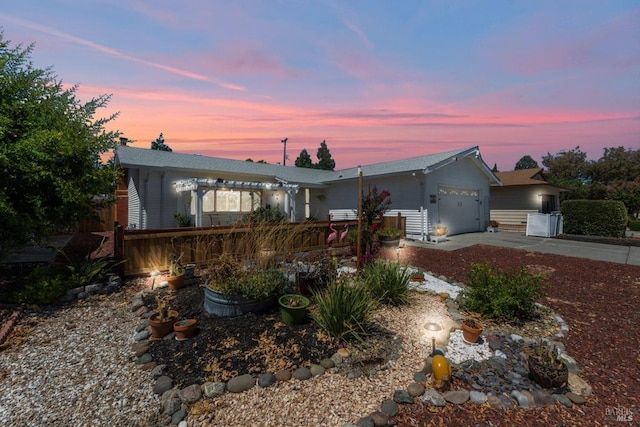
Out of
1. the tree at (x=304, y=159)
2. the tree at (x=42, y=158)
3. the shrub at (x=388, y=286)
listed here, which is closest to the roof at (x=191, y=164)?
the tree at (x=42, y=158)

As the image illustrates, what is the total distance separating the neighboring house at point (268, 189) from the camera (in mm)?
11992

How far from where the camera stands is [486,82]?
301 inches

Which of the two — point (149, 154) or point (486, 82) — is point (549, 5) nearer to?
point (486, 82)

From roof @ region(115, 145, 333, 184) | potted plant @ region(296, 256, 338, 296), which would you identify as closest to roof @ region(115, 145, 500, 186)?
roof @ region(115, 145, 333, 184)

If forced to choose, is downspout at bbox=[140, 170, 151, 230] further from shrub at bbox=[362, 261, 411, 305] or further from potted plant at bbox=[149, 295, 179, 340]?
shrub at bbox=[362, 261, 411, 305]

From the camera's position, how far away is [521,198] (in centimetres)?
1784

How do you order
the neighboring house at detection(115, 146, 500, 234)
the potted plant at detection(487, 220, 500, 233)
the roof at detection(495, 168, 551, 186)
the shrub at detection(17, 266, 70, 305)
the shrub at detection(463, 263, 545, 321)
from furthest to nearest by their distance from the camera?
the roof at detection(495, 168, 551, 186), the potted plant at detection(487, 220, 500, 233), the neighboring house at detection(115, 146, 500, 234), the shrub at detection(17, 266, 70, 305), the shrub at detection(463, 263, 545, 321)

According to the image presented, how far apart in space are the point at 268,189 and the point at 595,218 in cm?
1620

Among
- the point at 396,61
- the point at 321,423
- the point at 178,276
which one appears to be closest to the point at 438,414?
the point at 321,423

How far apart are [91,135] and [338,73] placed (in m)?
6.12

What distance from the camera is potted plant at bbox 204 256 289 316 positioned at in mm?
3938

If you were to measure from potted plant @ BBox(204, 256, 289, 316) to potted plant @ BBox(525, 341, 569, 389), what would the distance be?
10.7 ft

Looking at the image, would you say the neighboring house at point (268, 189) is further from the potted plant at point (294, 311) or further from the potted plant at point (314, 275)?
the potted plant at point (294, 311)

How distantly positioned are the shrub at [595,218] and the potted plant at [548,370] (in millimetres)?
15059
